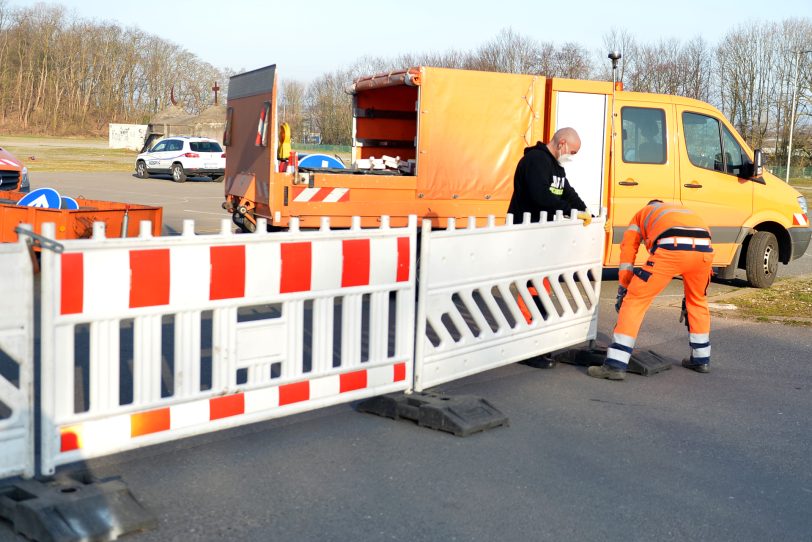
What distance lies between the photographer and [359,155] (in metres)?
13.6

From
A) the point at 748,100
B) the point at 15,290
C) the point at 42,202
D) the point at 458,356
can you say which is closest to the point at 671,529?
the point at 458,356

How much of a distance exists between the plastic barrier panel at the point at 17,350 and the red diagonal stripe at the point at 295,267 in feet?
4.80

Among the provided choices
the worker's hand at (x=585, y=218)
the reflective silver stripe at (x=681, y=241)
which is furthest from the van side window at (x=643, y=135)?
the reflective silver stripe at (x=681, y=241)

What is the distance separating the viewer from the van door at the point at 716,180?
39.1 ft

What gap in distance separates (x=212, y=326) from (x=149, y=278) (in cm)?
78

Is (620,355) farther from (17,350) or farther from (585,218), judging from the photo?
(17,350)

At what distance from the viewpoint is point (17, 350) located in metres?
4.11

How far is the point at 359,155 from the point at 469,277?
7.38 meters

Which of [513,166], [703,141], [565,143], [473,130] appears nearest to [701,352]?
[565,143]

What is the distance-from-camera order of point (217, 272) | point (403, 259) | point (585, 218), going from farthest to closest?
point (585, 218)
point (403, 259)
point (217, 272)

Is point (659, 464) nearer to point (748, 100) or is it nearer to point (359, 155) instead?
point (359, 155)

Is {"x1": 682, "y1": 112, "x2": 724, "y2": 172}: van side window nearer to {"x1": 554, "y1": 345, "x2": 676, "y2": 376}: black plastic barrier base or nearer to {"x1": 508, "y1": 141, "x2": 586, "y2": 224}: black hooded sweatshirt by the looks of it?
{"x1": 508, "y1": 141, "x2": 586, "y2": 224}: black hooded sweatshirt

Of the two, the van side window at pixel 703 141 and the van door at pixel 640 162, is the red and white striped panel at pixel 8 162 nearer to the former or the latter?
the van door at pixel 640 162

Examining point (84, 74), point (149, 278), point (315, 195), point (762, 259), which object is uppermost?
point (84, 74)
